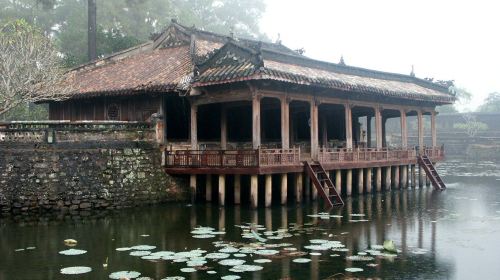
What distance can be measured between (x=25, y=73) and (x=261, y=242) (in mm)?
14200

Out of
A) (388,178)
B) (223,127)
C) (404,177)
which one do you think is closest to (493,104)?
(404,177)

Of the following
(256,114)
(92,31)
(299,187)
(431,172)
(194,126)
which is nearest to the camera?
(256,114)

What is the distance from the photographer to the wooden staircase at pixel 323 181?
20.4m

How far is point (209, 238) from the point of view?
14438mm

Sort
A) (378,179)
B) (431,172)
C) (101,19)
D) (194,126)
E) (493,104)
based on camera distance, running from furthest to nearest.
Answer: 1. (493,104)
2. (101,19)
3. (431,172)
4. (378,179)
5. (194,126)

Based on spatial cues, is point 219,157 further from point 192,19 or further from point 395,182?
point 192,19

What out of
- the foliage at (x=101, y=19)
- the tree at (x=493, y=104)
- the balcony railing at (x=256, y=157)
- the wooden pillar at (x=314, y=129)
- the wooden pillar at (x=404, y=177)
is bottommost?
the wooden pillar at (x=404, y=177)

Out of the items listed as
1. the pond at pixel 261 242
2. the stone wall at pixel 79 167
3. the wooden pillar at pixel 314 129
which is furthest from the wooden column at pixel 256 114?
the stone wall at pixel 79 167

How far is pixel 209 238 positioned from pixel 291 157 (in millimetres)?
6896

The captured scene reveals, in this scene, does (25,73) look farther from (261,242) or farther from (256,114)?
(261,242)

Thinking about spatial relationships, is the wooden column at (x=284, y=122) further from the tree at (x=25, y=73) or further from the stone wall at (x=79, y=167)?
the tree at (x=25, y=73)

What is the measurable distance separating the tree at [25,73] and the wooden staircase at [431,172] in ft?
60.1

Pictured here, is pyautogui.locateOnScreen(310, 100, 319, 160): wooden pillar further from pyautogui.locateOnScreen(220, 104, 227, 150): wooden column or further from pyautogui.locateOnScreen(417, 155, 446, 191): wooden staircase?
pyautogui.locateOnScreen(417, 155, 446, 191): wooden staircase

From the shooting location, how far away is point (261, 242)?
1373cm
